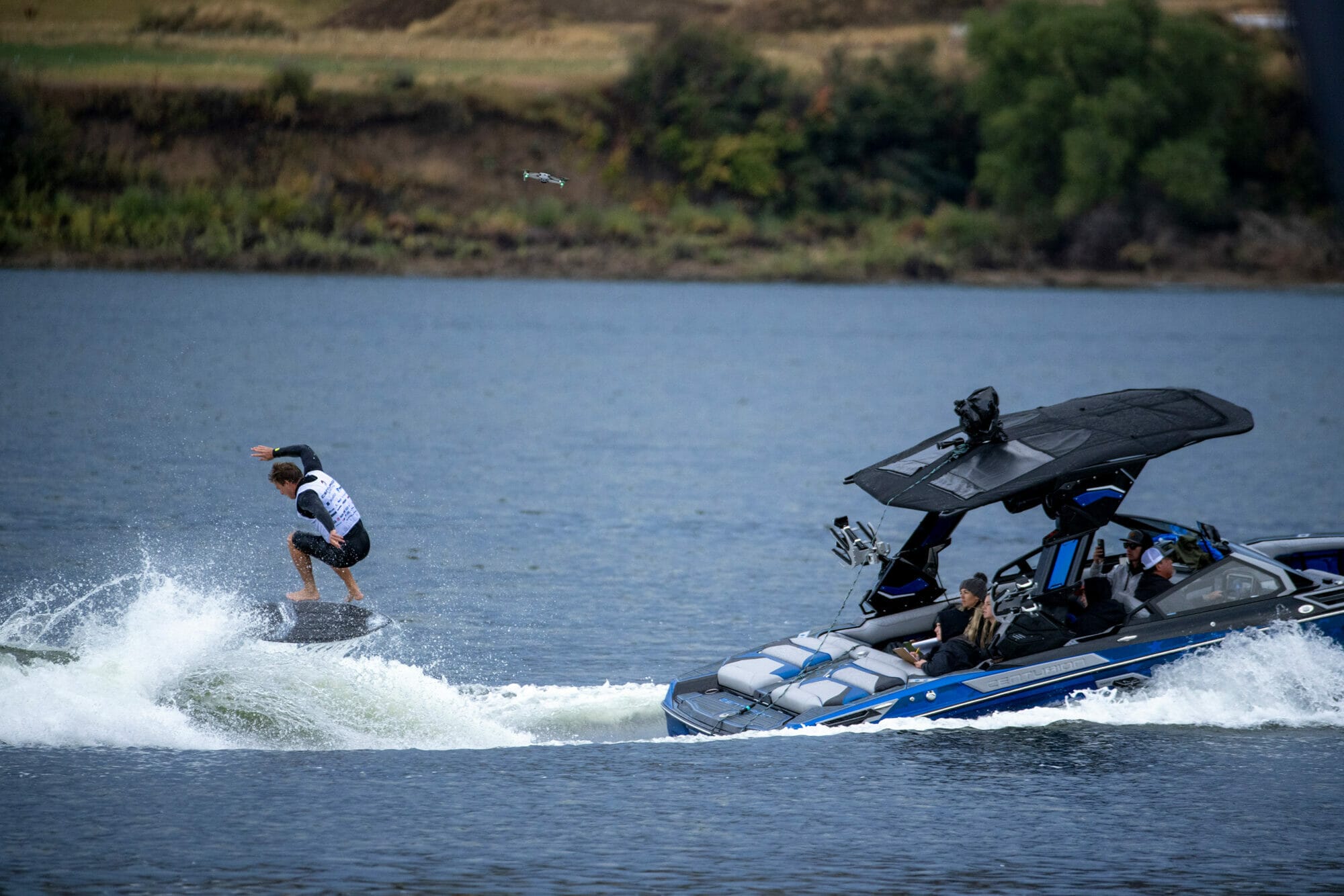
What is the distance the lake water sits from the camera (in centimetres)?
1347

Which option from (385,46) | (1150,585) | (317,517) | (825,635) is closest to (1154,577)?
(1150,585)

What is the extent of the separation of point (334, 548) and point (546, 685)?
11.5 ft

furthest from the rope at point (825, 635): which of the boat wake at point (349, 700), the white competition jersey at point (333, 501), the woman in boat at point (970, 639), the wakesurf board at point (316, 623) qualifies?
the white competition jersey at point (333, 501)

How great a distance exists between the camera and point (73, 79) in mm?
109688

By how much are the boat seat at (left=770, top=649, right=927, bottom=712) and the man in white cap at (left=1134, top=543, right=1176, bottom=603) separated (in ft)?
8.53

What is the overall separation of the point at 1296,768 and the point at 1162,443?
3384mm

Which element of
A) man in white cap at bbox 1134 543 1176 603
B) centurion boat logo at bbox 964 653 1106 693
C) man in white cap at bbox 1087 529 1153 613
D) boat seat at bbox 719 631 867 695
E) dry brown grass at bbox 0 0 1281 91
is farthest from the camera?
dry brown grass at bbox 0 0 1281 91

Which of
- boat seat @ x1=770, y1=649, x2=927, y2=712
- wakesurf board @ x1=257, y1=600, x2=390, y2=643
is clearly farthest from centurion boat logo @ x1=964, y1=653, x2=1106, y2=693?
wakesurf board @ x1=257, y1=600, x2=390, y2=643

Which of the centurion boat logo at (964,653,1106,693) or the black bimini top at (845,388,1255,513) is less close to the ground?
the black bimini top at (845,388,1255,513)

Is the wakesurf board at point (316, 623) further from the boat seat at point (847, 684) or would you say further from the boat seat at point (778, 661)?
the boat seat at point (847, 684)

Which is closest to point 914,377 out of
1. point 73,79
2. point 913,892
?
point 913,892

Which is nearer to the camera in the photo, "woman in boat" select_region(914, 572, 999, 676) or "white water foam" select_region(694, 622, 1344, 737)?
"woman in boat" select_region(914, 572, 999, 676)

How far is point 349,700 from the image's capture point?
1708 cm

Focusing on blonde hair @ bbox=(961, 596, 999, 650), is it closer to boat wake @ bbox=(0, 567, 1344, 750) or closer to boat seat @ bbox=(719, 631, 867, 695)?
boat wake @ bbox=(0, 567, 1344, 750)
